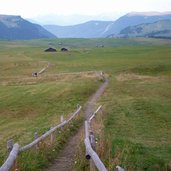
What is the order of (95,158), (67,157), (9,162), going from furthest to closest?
(67,157) < (95,158) < (9,162)

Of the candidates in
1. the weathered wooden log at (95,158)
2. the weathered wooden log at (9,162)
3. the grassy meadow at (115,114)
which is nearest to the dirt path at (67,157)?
the grassy meadow at (115,114)

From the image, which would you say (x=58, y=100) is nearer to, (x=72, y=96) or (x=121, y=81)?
(x=72, y=96)

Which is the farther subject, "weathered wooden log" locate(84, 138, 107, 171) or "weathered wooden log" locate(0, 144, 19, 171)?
"weathered wooden log" locate(0, 144, 19, 171)

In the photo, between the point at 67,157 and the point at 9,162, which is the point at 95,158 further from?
the point at 67,157

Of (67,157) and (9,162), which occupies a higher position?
(9,162)

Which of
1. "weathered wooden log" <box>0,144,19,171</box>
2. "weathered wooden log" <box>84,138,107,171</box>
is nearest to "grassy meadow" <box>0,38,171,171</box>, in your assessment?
"weathered wooden log" <box>84,138,107,171</box>

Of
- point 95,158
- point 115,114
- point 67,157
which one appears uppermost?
point 95,158

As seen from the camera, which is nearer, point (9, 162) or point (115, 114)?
point (9, 162)

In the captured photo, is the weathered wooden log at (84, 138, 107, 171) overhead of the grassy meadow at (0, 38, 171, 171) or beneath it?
overhead

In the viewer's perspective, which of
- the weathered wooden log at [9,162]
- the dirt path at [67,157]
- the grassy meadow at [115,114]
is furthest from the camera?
the grassy meadow at [115,114]

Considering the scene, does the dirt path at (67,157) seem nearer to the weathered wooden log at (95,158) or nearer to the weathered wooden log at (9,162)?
the weathered wooden log at (95,158)

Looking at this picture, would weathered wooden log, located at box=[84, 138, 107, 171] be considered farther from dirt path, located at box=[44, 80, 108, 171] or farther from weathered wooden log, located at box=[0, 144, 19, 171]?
dirt path, located at box=[44, 80, 108, 171]

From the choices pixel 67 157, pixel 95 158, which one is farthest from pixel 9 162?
pixel 67 157

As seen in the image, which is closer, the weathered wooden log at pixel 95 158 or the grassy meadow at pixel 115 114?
the weathered wooden log at pixel 95 158
